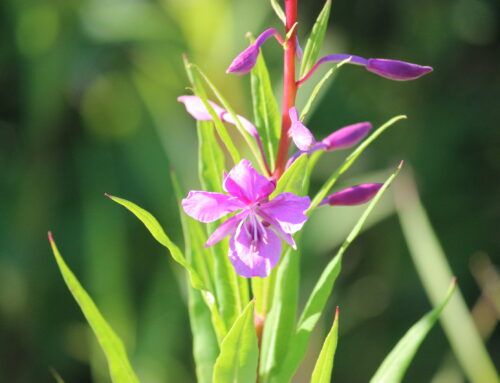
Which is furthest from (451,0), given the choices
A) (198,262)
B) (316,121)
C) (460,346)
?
(198,262)

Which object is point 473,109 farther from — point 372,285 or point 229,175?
point 229,175

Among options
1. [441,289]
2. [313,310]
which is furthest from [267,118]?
[441,289]

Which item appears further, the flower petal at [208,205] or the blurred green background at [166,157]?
the blurred green background at [166,157]

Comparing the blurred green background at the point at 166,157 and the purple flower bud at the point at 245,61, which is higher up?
the purple flower bud at the point at 245,61

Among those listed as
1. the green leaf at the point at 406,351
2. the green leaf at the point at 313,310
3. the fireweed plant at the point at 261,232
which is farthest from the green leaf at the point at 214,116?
the green leaf at the point at 406,351

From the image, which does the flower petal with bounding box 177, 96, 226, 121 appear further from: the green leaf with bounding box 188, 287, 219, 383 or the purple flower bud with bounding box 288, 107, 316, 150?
the green leaf with bounding box 188, 287, 219, 383

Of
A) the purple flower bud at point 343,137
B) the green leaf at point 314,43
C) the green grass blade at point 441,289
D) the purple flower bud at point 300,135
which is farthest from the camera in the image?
the green grass blade at point 441,289

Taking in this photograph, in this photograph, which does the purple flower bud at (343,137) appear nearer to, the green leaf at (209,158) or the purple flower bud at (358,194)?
the purple flower bud at (358,194)
